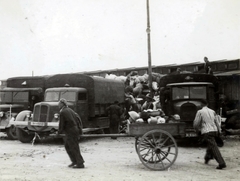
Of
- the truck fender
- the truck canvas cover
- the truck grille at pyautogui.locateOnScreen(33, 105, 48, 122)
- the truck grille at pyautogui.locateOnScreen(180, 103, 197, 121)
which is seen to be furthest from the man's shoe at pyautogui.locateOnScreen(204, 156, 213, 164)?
the truck fender

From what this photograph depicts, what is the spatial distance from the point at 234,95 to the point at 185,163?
11.4 m

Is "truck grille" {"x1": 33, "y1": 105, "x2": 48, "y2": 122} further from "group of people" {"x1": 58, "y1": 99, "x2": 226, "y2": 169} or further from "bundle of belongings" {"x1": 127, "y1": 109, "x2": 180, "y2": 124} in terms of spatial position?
"bundle of belongings" {"x1": 127, "y1": 109, "x2": 180, "y2": 124}

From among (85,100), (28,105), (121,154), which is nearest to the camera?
(121,154)

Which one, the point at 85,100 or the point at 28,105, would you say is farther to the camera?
the point at 28,105

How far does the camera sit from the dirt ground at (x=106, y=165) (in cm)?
743

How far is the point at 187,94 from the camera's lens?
1359 cm

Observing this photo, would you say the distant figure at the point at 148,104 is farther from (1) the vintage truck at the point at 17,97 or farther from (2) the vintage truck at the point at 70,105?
(1) the vintage truck at the point at 17,97

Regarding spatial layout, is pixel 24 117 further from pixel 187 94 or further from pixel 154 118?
pixel 154 118

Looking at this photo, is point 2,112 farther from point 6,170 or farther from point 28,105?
point 6,170

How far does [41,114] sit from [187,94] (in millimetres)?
5853

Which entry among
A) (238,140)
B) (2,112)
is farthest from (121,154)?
(2,112)

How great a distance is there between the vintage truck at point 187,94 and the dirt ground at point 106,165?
1.31 metres

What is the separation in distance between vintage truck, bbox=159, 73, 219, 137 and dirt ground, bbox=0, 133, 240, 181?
51.5 inches

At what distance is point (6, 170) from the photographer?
331 inches
